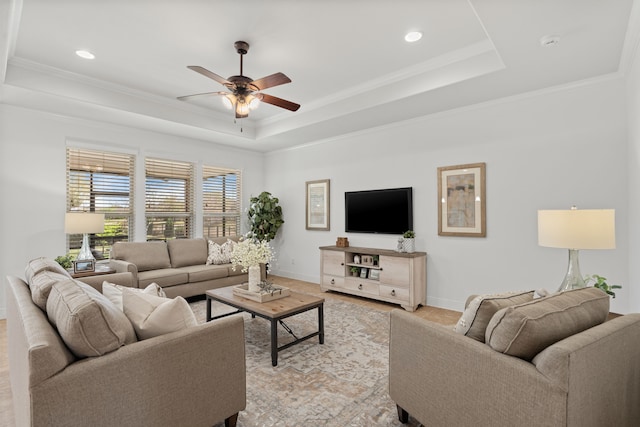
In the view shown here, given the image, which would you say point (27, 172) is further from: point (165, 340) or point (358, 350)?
point (358, 350)

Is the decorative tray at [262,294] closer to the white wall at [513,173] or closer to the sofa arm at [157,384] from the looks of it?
the sofa arm at [157,384]

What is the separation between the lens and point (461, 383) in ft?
4.90

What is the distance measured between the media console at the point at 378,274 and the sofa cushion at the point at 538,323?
272cm

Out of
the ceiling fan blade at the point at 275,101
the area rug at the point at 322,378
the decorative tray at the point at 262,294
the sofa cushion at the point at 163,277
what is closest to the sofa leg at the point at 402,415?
the area rug at the point at 322,378

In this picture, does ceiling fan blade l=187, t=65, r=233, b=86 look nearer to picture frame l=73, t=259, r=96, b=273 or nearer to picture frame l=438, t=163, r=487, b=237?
picture frame l=73, t=259, r=96, b=273

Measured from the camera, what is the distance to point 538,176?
3.63 meters

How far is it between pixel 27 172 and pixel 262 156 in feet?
12.6

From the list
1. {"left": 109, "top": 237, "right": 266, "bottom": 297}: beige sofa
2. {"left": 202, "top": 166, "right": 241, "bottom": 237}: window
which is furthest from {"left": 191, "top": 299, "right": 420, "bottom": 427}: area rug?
{"left": 202, "top": 166, "right": 241, "bottom": 237}: window

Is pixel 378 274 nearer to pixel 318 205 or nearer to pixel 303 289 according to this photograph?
pixel 303 289

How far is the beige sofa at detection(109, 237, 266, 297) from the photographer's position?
4.30 metres

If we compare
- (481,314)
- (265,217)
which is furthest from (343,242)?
(481,314)

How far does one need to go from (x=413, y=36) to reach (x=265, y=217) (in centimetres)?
420

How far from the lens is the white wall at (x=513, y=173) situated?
3.25 meters

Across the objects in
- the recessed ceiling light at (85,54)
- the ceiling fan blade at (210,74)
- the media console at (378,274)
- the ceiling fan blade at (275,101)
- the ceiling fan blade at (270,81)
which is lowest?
the media console at (378,274)
